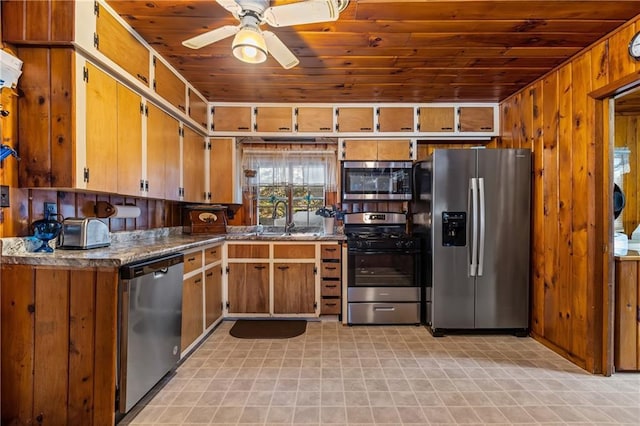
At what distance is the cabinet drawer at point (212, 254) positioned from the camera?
9.14ft

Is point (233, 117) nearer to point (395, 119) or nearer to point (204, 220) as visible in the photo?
point (204, 220)

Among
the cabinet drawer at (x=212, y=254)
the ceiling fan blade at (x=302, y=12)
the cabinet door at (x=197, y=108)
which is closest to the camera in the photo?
the ceiling fan blade at (x=302, y=12)

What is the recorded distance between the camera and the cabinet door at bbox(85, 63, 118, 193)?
1.81 meters

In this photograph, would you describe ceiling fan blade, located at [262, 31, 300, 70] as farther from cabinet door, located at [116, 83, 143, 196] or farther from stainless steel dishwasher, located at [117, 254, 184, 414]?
stainless steel dishwasher, located at [117, 254, 184, 414]

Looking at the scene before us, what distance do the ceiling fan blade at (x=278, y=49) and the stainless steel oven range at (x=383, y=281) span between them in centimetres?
185

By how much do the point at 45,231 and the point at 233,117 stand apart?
217cm

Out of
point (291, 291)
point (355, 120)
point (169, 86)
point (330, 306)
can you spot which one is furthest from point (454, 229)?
point (169, 86)

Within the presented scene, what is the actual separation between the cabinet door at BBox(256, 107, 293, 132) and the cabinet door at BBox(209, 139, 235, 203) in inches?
16.2

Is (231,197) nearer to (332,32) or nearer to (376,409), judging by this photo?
(332,32)

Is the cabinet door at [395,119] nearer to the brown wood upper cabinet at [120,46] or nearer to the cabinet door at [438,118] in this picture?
the cabinet door at [438,118]

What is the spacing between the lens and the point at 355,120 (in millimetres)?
3496

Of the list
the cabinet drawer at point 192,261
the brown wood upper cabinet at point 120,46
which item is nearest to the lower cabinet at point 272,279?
the cabinet drawer at point 192,261

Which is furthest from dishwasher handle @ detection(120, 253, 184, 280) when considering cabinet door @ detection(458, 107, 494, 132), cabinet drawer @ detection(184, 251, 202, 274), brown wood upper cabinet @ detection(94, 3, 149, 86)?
cabinet door @ detection(458, 107, 494, 132)

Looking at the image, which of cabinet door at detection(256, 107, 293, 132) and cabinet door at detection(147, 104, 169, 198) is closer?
cabinet door at detection(147, 104, 169, 198)
